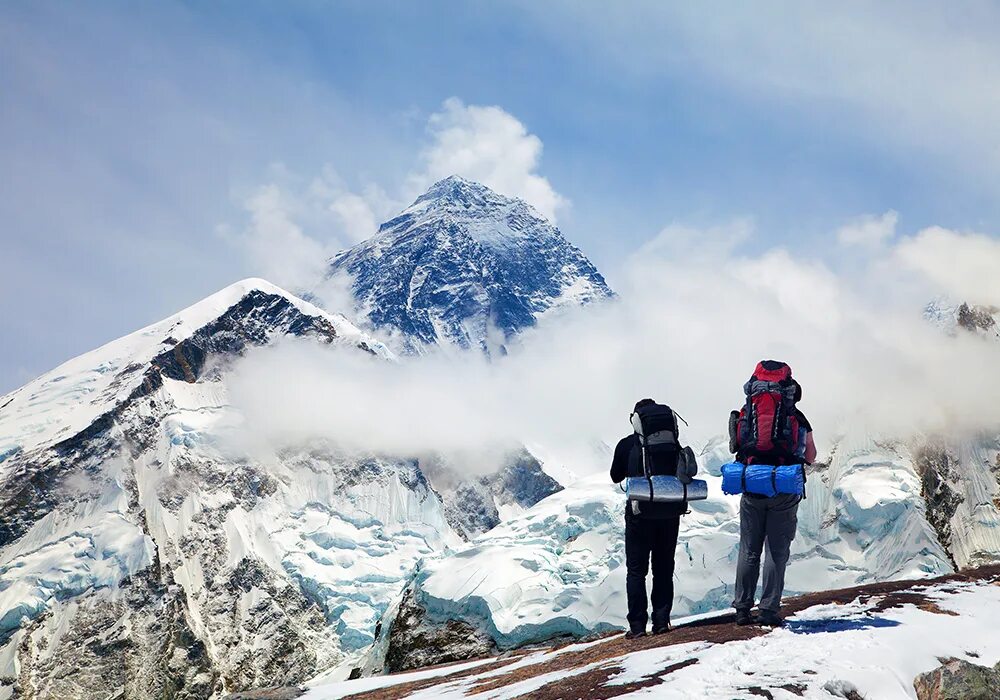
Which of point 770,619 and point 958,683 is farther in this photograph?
point 770,619

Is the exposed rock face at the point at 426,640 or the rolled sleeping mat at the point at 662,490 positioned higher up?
the rolled sleeping mat at the point at 662,490

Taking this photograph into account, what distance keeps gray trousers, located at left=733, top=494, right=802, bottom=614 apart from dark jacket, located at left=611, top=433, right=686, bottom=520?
3.88 feet

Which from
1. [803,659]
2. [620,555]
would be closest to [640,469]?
[803,659]

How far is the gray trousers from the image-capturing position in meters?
11.1

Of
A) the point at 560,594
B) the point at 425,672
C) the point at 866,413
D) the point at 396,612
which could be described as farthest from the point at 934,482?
the point at 425,672

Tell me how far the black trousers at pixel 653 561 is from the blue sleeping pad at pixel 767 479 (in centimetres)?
176

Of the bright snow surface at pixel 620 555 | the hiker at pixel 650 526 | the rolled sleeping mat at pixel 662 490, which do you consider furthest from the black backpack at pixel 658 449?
the bright snow surface at pixel 620 555

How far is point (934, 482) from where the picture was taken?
161 m

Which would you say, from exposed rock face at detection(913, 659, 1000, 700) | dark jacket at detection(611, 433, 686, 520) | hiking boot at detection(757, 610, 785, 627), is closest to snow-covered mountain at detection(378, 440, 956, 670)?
dark jacket at detection(611, 433, 686, 520)

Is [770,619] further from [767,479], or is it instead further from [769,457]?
[769,457]

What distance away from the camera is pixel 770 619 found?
11.1 meters

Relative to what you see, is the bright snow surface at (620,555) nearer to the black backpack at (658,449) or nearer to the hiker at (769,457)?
the black backpack at (658,449)

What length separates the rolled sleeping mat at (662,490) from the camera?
479 inches

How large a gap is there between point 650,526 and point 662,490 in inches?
33.5
